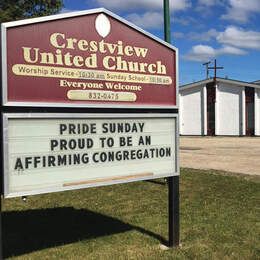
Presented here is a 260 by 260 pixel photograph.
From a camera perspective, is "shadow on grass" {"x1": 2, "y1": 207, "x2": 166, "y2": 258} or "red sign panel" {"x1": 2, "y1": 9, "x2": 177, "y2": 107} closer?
"red sign panel" {"x1": 2, "y1": 9, "x2": 177, "y2": 107}

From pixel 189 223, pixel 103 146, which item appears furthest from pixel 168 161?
pixel 189 223

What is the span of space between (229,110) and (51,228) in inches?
1607

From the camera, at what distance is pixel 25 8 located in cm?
1461

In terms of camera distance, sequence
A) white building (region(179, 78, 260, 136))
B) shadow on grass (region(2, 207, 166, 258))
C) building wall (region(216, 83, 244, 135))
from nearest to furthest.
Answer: shadow on grass (region(2, 207, 166, 258)) → white building (region(179, 78, 260, 136)) → building wall (region(216, 83, 244, 135))

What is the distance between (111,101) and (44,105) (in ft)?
2.95

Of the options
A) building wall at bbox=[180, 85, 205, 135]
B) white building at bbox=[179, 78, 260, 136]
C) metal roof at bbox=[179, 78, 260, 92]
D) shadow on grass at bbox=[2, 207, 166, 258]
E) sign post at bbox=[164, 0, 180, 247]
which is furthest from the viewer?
building wall at bbox=[180, 85, 205, 135]

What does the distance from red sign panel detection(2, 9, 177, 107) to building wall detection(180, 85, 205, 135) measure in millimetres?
42720

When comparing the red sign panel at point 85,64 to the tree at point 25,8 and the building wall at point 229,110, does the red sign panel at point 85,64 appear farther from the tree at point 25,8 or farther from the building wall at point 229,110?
the building wall at point 229,110

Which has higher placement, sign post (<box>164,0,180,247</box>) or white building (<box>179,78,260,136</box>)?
white building (<box>179,78,260,136</box>)

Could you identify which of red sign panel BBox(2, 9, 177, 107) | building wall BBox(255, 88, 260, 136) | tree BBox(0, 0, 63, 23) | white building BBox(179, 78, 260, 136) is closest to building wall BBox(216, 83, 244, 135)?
white building BBox(179, 78, 260, 136)

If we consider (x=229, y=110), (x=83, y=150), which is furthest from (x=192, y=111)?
(x=83, y=150)

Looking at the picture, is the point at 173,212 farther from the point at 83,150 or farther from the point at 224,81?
the point at 224,81

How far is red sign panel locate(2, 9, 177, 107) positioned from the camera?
496 centimetres

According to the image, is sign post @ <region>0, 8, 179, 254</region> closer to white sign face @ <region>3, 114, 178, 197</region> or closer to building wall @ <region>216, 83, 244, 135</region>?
white sign face @ <region>3, 114, 178, 197</region>
